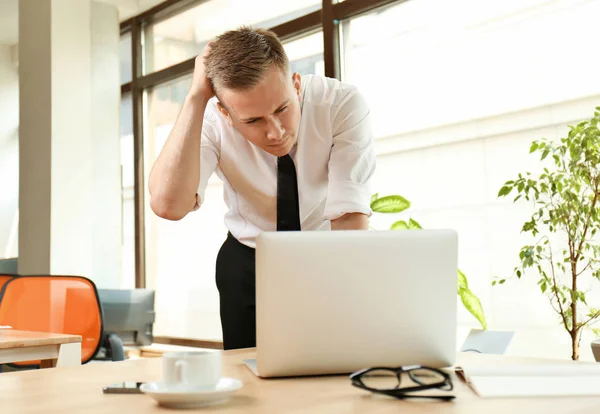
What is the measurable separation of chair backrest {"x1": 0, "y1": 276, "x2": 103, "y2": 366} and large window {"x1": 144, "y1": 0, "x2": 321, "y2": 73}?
221 centimetres

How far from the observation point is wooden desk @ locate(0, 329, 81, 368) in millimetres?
2240

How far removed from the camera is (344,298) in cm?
100

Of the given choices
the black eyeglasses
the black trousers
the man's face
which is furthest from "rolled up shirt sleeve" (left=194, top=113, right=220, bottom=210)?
the black eyeglasses

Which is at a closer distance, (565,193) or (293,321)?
(293,321)

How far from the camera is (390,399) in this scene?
87cm

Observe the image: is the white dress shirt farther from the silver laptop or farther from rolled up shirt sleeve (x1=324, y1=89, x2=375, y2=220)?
the silver laptop

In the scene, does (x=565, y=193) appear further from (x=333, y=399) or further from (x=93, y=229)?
(x=93, y=229)

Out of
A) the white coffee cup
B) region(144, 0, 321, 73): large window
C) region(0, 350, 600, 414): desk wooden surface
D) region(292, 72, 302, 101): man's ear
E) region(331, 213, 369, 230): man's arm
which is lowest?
region(0, 350, 600, 414): desk wooden surface

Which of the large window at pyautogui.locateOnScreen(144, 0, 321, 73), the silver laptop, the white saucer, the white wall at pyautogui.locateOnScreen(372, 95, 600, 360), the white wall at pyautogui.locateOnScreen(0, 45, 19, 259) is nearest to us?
the white saucer

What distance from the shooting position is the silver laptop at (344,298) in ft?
3.28

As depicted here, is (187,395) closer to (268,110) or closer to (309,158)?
(268,110)

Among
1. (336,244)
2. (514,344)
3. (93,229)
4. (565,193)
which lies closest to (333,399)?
(336,244)

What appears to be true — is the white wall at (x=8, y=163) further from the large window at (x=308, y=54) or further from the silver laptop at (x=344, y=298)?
the silver laptop at (x=344, y=298)

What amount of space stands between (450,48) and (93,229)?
306 cm
